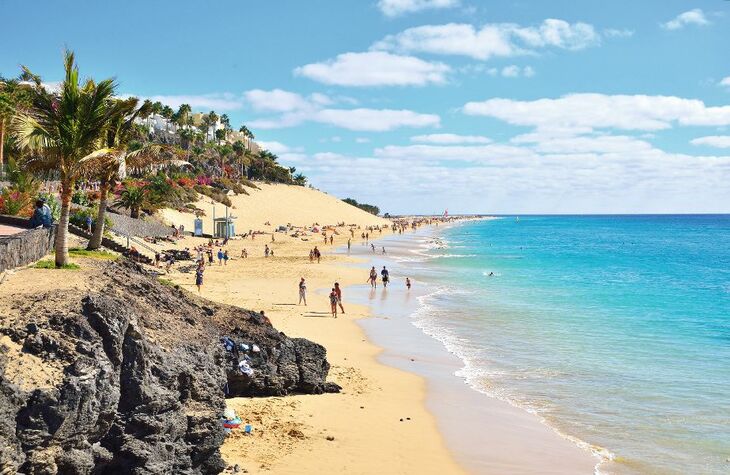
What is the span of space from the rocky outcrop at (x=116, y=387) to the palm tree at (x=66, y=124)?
2538 millimetres

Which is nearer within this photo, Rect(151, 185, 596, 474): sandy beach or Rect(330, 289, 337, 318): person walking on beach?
Rect(151, 185, 596, 474): sandy beach

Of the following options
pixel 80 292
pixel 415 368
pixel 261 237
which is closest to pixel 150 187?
pixel 261 237

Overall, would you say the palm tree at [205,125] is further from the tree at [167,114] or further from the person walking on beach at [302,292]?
the person walking on beach at [302,292]

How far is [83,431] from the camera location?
7.41 meters

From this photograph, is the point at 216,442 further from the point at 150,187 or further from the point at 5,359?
the point at 150,187

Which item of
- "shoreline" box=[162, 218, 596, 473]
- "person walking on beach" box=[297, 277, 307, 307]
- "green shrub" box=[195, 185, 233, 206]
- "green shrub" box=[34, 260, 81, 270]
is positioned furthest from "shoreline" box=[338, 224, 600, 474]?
"green shrub" box=[195, 185, 233, 206]

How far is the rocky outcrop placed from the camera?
6.89 meters

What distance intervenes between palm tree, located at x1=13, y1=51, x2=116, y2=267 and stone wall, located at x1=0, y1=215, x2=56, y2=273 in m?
0.85

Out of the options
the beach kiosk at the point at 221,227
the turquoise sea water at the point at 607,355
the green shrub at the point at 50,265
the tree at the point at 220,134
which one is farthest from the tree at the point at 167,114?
the green shrub at the point at 50,265

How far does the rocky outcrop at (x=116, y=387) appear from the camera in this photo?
6891mm

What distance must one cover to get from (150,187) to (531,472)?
53896 millimetres

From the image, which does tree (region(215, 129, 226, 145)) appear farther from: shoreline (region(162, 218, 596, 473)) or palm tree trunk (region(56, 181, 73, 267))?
palm tree trunk (region(56, 181, 73, 267))

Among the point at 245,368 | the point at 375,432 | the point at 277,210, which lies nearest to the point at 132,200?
the point at 245,368

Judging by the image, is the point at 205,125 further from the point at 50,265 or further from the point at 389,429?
the point at 389,429
